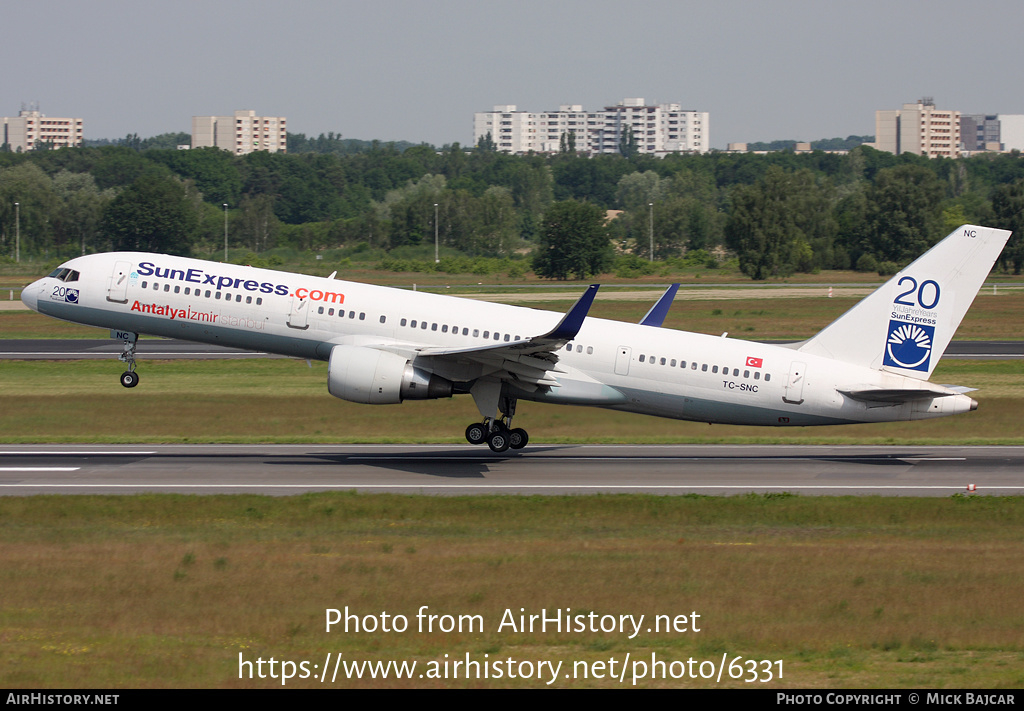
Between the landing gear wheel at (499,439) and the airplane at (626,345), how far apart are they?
1.9 inches

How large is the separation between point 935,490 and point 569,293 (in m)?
71.6

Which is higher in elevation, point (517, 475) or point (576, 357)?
point (576, 357)

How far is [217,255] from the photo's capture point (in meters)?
139

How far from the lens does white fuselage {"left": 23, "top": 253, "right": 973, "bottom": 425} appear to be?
37125 mm

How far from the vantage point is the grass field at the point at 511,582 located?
17.2m

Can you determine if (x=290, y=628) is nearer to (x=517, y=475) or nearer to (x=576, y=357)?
(x=517, y=475)

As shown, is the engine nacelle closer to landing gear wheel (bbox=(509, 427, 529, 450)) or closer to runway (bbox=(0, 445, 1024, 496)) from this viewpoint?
runway (bbox=(0, 445, 1024, 496))

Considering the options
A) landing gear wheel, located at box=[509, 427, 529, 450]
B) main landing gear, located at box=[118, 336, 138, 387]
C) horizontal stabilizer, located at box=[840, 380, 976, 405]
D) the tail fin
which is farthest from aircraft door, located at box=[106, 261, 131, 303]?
horizontal stabilizer, located at box=[840, 380, 976, 405]

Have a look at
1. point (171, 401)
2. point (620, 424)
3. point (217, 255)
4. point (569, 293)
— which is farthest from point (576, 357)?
point (217, 255)

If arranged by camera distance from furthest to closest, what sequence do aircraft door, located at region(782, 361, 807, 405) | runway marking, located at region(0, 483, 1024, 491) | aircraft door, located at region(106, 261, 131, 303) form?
aircraft door, located at region(106, 261, 131, 303), aircraft door, located at region(782, 361, 807, 405), runway marking, located at region(0, 483, 1024, 491)

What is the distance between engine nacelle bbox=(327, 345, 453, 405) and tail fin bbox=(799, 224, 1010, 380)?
1391 cm

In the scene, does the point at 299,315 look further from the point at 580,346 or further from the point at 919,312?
the point at 919,312

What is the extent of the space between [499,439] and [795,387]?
32.9 feet

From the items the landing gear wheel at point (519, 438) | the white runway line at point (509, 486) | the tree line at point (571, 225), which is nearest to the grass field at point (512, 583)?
the white runway line at point (509, 486)
